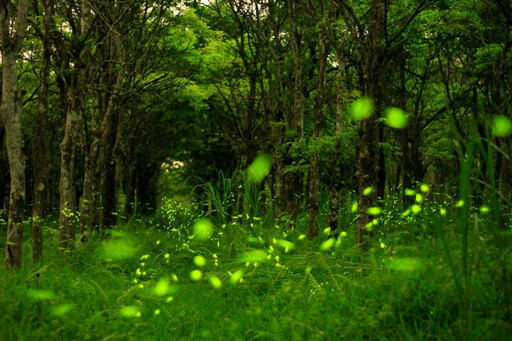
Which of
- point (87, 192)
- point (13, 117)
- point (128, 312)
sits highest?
point (13, 117)

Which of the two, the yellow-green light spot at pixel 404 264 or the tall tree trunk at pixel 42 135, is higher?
the tall tree trunk at pixel 42 135

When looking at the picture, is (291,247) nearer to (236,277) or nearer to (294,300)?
(236,277)

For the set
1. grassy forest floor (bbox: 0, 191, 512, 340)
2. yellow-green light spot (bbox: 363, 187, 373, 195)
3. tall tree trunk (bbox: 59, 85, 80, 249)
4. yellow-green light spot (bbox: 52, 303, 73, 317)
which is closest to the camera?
grassy forest floor (bbox: 0, 191, 512, 340)

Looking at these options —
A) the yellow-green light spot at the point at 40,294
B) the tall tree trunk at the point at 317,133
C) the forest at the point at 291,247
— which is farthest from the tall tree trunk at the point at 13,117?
the tall tree trunk at the point at 317,133

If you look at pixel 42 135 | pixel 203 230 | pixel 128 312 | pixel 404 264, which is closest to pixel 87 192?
pixel 42 135

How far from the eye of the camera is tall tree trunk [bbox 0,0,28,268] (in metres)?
6.57

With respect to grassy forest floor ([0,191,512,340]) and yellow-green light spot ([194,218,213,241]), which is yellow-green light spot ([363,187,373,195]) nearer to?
grassy forest floor ([0,191,512,340])

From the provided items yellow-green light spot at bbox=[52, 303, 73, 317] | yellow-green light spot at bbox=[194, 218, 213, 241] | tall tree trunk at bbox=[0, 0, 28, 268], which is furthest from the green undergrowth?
yellow-green light spot at bbox=[194, 218, 213, 241]

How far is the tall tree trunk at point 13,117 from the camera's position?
21.6 feet

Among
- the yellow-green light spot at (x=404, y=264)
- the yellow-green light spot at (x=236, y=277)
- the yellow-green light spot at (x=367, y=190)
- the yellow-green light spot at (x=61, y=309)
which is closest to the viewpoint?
the yellow-green light spot at (x=404, y=264)

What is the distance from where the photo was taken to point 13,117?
6.68 m

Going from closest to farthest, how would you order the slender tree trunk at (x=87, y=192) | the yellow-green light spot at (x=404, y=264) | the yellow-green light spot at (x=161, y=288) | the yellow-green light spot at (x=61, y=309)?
the yellow-green light spot at (x=404, y=264), the yellow-green light spot at (x=61, y=309), the yellow-green light spot at (x=161, y=288), the slender tree trunk at (x=87, y=192)

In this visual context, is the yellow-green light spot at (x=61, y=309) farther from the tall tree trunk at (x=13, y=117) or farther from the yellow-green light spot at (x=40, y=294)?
the tall tree trunk at (x=13, y=117)

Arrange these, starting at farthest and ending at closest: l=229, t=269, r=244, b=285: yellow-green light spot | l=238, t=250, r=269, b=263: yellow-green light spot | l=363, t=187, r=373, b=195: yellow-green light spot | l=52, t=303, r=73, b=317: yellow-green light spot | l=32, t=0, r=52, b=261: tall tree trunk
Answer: l=32, t=0, r=52, b=261: tall tree trunk < l=238, t=250, r=269, b=263: yellow-green light spot < l=229, t=269, r=244, b=285: yellow-green light spot < l=363, t=187, r=373, b=195: yellow-green light spot < l=52, t=303, r=73, b=317: yellow-green light spot
